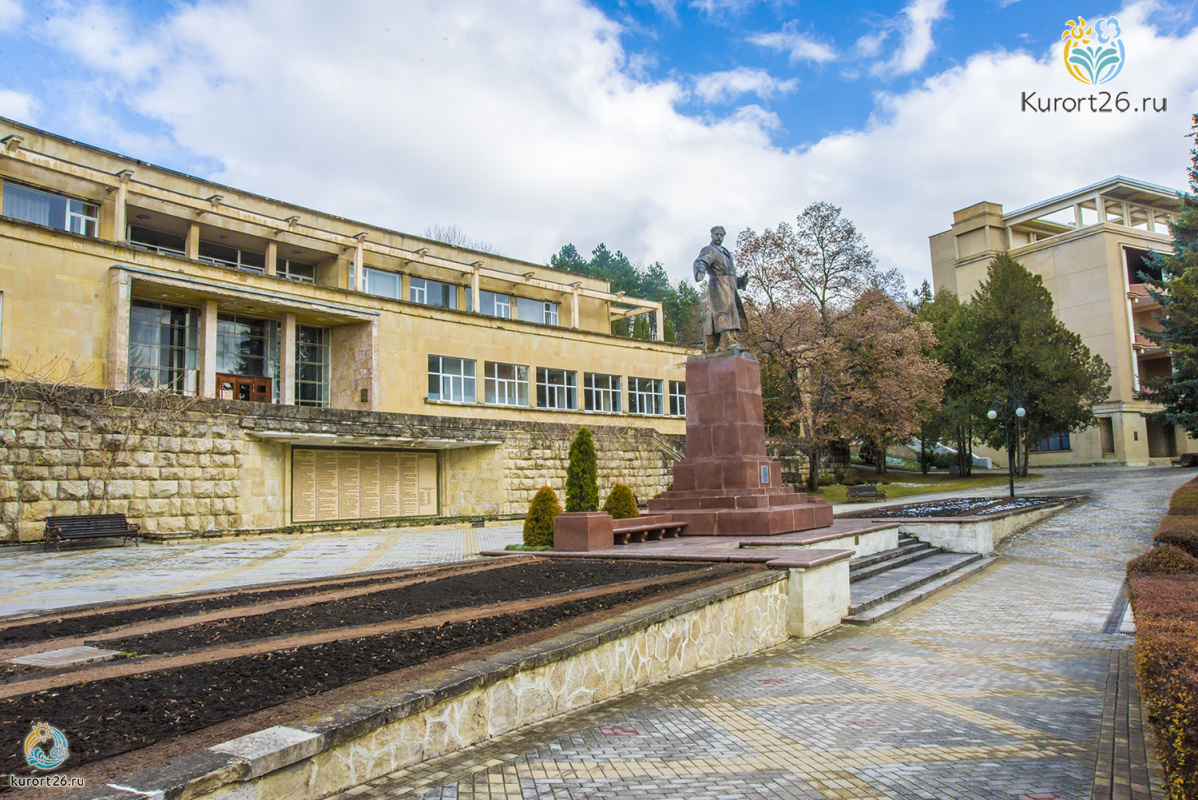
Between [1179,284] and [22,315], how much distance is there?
28.9 metres

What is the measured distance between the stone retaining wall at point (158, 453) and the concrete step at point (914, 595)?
13.7 m

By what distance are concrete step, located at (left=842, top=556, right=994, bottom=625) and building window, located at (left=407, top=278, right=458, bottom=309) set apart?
24025 millimetres

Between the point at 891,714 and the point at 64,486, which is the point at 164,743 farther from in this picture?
the point at 64,486

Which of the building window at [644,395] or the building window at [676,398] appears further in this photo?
the building window at [676,398]

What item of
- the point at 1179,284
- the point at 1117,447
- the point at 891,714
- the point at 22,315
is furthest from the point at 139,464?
the point at 1117,447

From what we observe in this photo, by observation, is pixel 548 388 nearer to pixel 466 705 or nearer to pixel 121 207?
pixel 121 207

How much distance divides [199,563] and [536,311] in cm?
2563

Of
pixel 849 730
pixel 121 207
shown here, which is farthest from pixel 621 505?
pixel 121 207

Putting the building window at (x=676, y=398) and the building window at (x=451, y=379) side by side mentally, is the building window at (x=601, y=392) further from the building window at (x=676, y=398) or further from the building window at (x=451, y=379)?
the building window at (x=451, y=379)

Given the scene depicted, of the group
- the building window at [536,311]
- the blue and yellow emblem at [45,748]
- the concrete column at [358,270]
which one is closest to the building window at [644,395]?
the building window at [536,311]

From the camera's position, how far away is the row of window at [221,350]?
24719 millimetres

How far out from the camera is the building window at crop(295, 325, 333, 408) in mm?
28500

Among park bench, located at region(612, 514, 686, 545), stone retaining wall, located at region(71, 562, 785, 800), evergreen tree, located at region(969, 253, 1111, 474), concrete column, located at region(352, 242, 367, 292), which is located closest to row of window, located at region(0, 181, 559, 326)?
concrete column, located at region(352, 242, 367, 292)

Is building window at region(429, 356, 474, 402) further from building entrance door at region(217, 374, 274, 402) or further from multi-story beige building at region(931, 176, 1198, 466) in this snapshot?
multi-story beige building at region(931, 176, 1198, 466)
